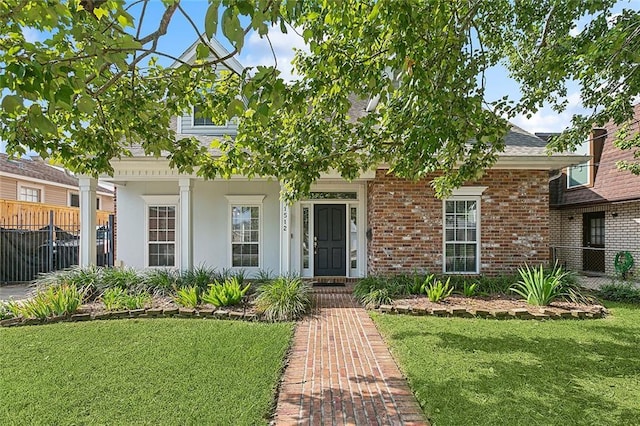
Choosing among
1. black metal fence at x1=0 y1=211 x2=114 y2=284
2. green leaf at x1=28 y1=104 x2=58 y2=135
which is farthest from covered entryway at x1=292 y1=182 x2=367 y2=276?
green leaf at x1=28 y1=104 x2=58 y2=135

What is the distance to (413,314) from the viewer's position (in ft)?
24.7

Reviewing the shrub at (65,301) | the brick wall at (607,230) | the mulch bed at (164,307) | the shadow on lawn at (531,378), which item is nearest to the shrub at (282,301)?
the mulch bed at (164,307)

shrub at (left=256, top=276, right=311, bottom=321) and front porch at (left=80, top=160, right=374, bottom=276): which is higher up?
front porch at (left=80, top=160, right=374, bottom=276)

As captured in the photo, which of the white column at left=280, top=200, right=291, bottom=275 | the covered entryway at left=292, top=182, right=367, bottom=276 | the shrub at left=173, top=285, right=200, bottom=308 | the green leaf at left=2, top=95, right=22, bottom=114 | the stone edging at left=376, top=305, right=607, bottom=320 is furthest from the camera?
the covered entryway at left=292, top=182, right=367, bottom=276

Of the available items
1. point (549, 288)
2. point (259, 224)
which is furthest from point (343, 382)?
point (259, 224)

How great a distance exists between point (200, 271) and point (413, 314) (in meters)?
5.16

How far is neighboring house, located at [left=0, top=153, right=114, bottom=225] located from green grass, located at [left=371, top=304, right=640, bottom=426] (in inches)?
636

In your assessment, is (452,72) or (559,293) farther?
(559,293)

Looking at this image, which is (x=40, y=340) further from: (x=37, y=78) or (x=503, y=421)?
(x=503, y=421)

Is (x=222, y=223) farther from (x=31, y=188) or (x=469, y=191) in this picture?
(x=31, y=188)

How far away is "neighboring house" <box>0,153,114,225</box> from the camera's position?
16.1m

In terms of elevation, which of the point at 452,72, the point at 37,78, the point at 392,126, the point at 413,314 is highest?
the point at 452,72

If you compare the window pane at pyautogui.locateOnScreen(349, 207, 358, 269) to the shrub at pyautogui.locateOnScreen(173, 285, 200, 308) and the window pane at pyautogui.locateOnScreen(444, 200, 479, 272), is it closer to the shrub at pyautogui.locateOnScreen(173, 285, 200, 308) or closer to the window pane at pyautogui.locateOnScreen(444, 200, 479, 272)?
the window pane at pyautogui.locateOnScreen(444, 200, 479, 272)

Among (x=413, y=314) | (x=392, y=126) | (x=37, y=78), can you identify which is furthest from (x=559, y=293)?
(x=37, y=78)
